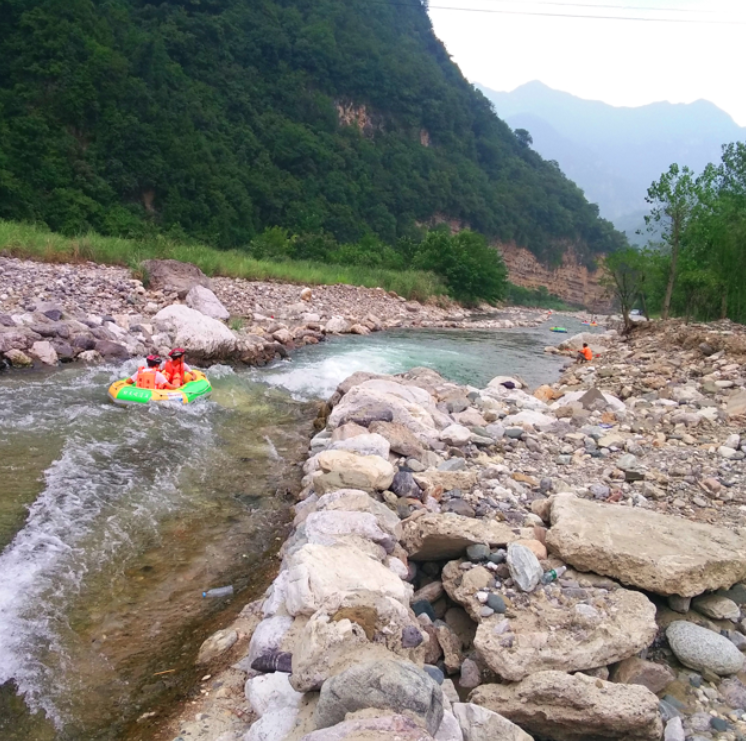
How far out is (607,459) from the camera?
5.07 meters

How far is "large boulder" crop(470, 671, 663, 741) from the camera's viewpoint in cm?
214

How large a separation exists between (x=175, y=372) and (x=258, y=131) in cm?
4157

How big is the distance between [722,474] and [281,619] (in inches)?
146

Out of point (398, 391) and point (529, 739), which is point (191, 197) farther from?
point (529, 739)

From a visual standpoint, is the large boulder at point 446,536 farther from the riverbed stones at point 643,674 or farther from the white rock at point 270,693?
the white rock at point 270,693

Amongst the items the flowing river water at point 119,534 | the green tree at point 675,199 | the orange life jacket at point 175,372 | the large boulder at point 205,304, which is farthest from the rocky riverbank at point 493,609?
the green tree at point 675,199

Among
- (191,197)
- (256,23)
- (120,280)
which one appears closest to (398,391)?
(120,280)

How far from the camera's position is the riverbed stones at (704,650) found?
2.56 m

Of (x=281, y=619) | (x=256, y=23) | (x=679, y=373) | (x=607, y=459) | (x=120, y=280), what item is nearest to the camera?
(x=281, y=619)

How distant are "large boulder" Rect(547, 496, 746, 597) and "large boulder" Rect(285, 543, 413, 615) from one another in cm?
93

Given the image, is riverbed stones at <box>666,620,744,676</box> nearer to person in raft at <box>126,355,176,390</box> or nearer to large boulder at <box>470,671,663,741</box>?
large boulder at <box>470,671,663,741</box>

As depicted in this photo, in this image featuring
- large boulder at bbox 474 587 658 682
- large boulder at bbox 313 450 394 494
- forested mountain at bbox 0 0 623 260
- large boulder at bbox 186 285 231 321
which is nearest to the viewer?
large boulder at bbox 474 587 658 682

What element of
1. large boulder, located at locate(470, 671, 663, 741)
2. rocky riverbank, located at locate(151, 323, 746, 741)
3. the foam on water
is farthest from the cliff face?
large boulder, located at locate(470, 671, 663, 741)

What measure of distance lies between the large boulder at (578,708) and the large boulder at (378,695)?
0.47m
